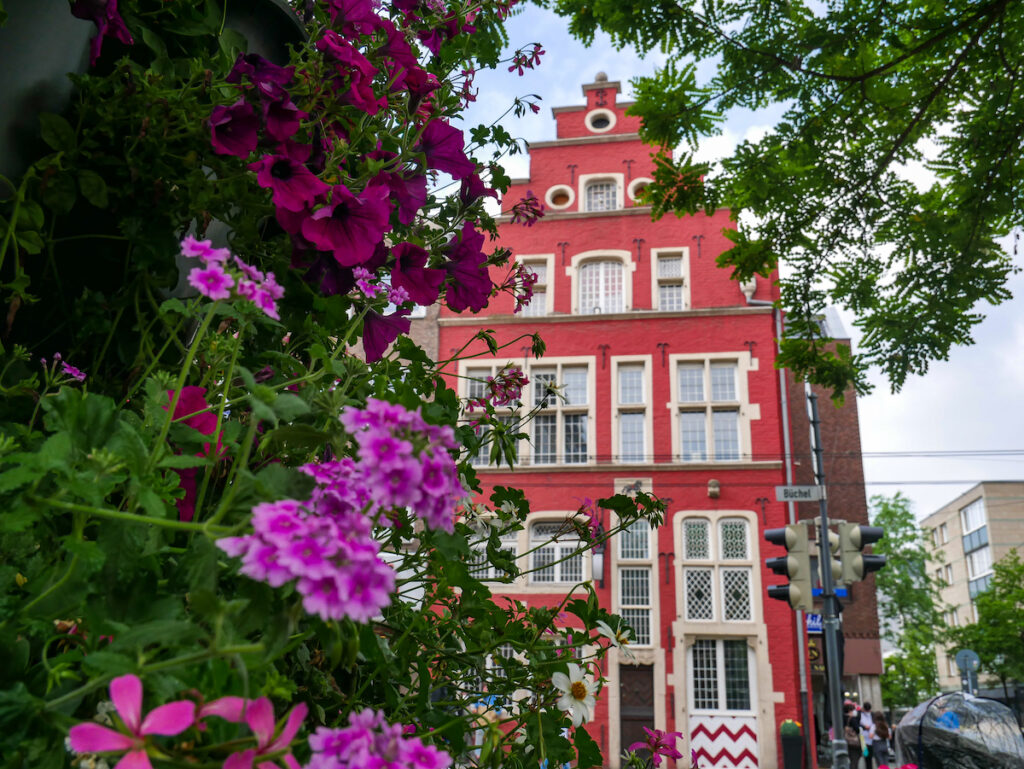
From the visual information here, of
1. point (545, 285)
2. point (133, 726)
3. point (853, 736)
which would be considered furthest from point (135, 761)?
point (853, 736)

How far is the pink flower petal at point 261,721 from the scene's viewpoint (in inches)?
16.6

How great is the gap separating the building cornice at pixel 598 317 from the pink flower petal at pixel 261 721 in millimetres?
15203

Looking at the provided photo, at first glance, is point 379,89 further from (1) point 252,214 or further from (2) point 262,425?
(2) point 262,425

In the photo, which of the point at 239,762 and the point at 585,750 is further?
the point at 585,750

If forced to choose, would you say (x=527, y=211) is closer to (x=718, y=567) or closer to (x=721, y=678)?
(x=718, y=567)

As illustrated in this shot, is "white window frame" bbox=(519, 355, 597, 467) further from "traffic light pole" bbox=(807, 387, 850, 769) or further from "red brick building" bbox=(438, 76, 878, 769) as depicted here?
"traffic light pole" bbox=(807, 387, 850, 769)

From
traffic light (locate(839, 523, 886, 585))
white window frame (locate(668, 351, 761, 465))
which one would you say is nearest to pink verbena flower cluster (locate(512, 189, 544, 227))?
traffic light (locate(839, 523, 886, 585))

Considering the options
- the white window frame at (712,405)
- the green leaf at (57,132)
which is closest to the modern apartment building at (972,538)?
the white window frame at (712,405)

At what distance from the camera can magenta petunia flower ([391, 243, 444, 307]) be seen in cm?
107

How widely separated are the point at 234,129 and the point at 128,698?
25.5 inches

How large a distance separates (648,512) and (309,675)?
0.68 metres

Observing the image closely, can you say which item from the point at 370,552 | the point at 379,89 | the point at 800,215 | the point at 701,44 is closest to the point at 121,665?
the point at 370,552

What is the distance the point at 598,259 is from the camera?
647 inches

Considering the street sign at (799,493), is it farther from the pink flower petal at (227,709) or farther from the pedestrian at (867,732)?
the pink flower petal at (227,709)
